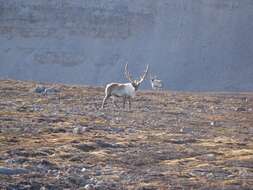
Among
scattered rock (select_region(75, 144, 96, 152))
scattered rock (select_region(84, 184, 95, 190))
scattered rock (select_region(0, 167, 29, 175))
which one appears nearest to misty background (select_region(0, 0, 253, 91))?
scattered rock (select_region(75, 144, 96, 152))

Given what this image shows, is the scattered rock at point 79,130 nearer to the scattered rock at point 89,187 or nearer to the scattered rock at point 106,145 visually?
the scattered rock at point 106,145

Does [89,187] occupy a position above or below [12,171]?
below

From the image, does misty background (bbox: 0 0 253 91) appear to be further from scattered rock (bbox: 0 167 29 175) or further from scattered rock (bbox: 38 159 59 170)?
scattered rock (bbox: 0 167 29 175)

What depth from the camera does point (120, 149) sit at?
20766 mm

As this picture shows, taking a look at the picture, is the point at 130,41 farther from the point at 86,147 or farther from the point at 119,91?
the point at 86,147

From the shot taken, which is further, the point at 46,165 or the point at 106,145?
the point at 106,145

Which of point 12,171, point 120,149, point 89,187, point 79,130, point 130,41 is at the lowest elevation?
point 89,187

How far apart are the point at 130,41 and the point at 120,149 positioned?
73944mm

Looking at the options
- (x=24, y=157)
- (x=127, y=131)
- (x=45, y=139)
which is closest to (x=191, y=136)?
(x=127, y=131)

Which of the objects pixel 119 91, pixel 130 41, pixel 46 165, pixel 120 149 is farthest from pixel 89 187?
pixel 130 41

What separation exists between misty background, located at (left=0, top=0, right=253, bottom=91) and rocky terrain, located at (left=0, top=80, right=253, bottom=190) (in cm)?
5339

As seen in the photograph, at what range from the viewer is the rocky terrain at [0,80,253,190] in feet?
51.6

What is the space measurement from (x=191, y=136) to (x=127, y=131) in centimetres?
216

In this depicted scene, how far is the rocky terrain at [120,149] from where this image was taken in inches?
619
